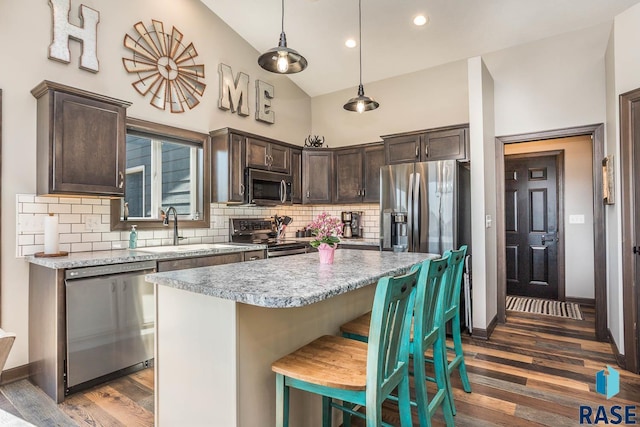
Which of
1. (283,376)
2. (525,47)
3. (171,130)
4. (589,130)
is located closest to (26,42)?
(171,130)

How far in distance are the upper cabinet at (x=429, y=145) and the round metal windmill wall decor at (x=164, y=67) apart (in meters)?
2.40

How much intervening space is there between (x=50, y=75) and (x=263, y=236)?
2.76 metres

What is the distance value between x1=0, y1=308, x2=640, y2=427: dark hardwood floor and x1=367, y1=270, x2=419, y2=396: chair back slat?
0.60m

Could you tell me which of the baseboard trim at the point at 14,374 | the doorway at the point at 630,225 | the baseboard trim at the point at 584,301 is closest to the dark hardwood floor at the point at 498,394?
the baseboard trim at the point at 14,374

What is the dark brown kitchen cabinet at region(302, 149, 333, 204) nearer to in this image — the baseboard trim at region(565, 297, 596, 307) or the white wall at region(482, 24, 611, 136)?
the white wall at region(482, 24, 611, 136)

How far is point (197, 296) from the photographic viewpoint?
1.56 metres

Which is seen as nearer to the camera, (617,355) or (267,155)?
(617,355)

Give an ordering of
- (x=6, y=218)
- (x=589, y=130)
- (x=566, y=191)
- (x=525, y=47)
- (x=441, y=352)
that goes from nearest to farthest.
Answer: (x=441, y=352) < (x=6, y=218) < (x=589, y=130) < (x=525, y=47) < (x=566, y=191)

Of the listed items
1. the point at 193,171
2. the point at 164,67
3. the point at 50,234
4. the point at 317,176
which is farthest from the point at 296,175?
the point at 50,234

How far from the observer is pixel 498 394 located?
2.48 m

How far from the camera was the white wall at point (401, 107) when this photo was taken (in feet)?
14.9

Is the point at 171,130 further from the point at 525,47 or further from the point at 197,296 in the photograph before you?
the point at 525,47

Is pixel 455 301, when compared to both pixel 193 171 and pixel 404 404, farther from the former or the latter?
pixel 193 171

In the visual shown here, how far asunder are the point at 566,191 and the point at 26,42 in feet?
21.0
